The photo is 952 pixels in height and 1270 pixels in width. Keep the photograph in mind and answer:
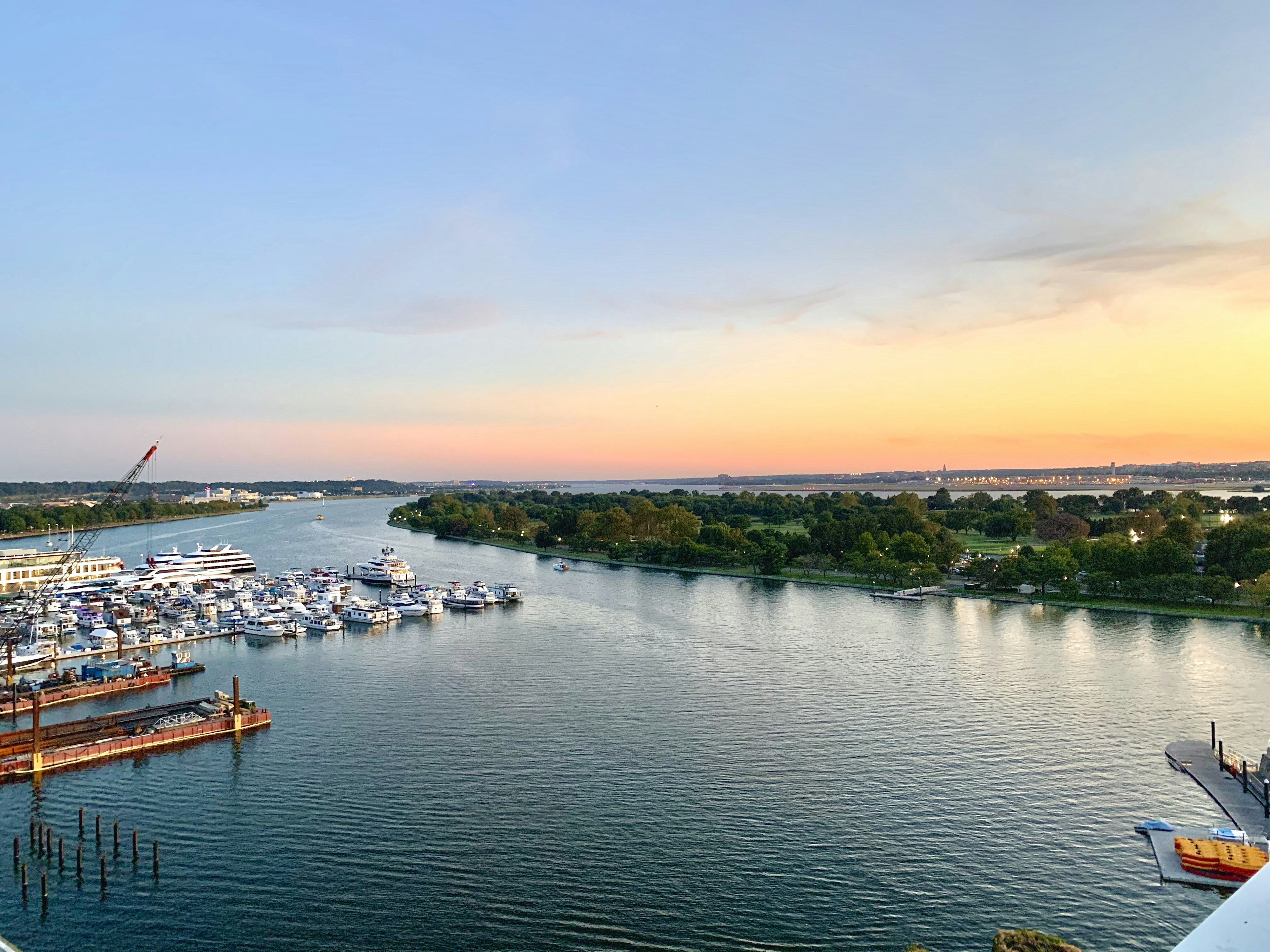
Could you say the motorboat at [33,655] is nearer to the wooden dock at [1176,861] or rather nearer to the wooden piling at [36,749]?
the wooden piling at [36,749]

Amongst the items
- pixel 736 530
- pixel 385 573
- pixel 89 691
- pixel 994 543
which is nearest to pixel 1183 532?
pixel 994 543

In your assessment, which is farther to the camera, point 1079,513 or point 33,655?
point 1079,513

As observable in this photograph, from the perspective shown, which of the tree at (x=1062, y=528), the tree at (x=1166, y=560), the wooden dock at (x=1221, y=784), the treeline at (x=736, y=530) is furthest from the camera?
the tree at (x=1062, y=528)

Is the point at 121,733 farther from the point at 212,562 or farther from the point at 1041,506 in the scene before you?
the point at 1041,506

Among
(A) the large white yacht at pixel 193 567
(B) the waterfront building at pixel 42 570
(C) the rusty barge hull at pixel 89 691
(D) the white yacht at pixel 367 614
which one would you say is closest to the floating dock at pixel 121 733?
(C) the rusty barge hull at pixel 89 691

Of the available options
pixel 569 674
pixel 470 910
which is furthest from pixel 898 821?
pixel 569 674

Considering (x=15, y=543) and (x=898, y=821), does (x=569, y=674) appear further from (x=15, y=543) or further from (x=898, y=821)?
(x=15, y=543)
